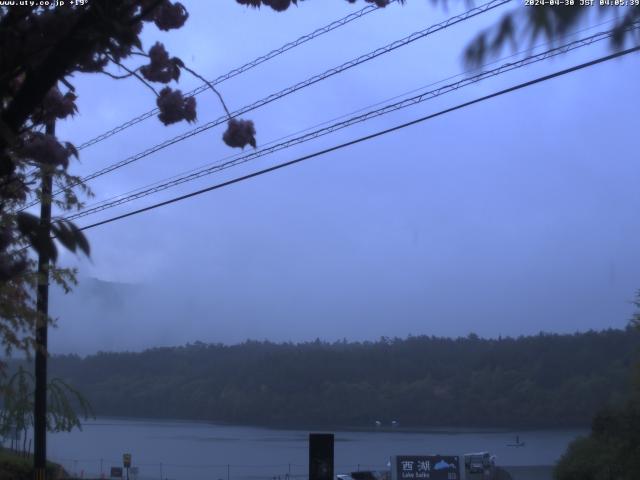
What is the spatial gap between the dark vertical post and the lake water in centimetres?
2809

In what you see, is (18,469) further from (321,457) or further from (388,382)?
(388,382)

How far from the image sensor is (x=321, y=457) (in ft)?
40.9

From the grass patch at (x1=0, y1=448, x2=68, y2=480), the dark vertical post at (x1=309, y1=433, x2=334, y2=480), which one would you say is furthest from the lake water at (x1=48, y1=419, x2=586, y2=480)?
the dark vertical post at (x1=309, y1=433, x2=334, y2=480)

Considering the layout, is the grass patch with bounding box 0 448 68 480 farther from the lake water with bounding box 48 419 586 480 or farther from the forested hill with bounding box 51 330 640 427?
the forested hill with bounding box 51 330 640 427

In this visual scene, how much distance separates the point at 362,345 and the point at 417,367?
9475 mm

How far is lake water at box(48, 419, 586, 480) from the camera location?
43375 mm

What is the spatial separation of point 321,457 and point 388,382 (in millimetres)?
45075

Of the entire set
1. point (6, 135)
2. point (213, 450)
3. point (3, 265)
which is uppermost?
point (6, 135)

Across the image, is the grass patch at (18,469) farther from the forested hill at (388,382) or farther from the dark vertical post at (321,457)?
the forested hill at (388,382)

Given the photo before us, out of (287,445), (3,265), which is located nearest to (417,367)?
(287,445)

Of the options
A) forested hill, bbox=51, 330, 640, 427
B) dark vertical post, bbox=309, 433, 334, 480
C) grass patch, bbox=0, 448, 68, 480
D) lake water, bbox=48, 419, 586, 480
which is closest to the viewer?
dark vertical post, bbox=309, 433, 334, 480

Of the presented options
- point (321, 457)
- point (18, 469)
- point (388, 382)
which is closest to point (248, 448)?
point (388, 382)

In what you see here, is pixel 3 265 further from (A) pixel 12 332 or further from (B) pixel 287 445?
(B) pixel 287 445

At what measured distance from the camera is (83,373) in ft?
128
